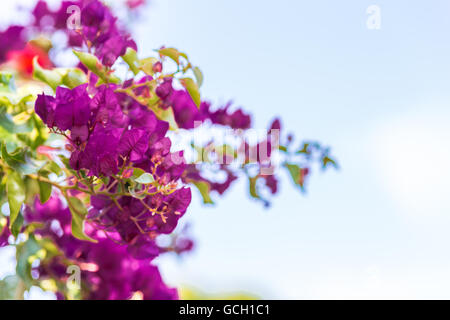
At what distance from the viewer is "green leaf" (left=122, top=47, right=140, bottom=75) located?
41.6 inches

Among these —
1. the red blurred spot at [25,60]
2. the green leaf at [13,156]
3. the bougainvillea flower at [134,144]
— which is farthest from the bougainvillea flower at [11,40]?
the bougainvillea flower at [134,144]

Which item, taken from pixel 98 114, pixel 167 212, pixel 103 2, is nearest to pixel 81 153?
pixel 98 114

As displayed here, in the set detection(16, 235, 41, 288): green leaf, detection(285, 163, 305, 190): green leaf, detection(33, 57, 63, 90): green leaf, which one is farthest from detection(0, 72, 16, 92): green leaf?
detection(285, 163, 305, 190): green leaf

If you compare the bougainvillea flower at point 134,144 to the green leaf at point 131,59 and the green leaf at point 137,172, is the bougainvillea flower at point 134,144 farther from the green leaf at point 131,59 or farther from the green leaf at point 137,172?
the green leaf at point 131,59

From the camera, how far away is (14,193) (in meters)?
1.03

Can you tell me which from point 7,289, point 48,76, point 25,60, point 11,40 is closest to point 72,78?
point 48,76

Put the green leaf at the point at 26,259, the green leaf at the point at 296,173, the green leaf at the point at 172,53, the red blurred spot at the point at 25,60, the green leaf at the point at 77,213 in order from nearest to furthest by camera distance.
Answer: the green leaf at the point at 172,53
the green leaf at the point at 77,213
the green leaf at the point at 26,259
the green leaf at the point at 296,173
the red blurred spot at the point at 25,60

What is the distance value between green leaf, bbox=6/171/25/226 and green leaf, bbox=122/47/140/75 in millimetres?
313

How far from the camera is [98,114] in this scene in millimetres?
906

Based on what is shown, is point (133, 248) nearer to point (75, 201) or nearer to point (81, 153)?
point (75, 201)

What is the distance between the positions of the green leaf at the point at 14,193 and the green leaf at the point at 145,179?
0.29m

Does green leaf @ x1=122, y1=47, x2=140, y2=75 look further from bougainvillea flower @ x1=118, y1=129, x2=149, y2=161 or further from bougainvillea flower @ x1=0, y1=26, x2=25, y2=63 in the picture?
bougainvillea flower @ x1=0, y1=26, x2=25, y2=63

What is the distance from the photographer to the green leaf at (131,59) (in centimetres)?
106
